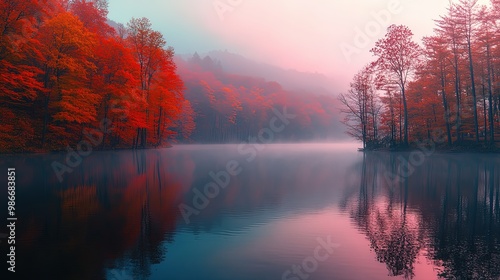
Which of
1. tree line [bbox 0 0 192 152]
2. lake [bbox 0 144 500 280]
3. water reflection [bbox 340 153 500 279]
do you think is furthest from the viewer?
tree line [bbox 0 0 192 152]

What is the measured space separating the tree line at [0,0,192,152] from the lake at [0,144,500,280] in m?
24.1

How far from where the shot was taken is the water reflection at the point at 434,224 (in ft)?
22.9

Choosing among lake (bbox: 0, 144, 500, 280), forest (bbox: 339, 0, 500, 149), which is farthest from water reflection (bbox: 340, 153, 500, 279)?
forest (bbox: 339, 0, 500, 149)

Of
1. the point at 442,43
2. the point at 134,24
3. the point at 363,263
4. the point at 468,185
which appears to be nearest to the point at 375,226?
the point at 363,263

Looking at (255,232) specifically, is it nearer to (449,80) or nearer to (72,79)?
(72,79)

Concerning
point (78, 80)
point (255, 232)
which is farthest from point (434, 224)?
point (78, 80)

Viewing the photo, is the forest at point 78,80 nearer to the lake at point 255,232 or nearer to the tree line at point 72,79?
the tree line at point 72,79

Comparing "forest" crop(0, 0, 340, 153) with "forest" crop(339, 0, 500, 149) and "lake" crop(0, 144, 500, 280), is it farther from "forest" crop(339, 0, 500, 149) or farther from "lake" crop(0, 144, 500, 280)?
"forest" crop(339, 0, 500, 149)

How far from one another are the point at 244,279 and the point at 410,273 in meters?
3.10

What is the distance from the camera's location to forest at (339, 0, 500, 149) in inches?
1617

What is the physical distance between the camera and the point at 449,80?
48906 millimetres

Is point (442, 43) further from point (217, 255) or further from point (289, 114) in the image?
point (289, 114)

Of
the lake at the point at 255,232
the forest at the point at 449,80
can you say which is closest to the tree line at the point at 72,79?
the lake at the point at 255,232

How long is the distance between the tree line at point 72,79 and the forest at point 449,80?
3375 centimetres
